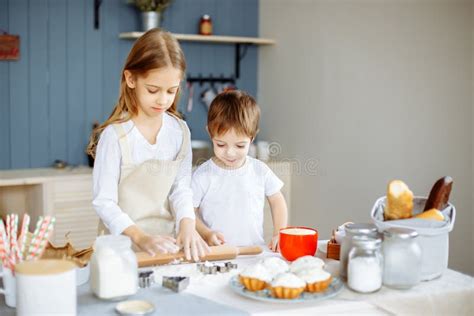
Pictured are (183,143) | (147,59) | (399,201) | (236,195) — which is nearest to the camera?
(399,201)

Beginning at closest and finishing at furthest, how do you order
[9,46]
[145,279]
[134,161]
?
[145,279]
[134,161]
[9,46]

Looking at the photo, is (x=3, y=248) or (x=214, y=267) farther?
(x=214, y=267)

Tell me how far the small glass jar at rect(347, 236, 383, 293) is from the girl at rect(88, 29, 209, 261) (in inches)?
15.1

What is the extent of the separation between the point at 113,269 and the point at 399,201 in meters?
0.64

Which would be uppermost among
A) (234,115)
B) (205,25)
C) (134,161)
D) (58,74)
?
(205,25)

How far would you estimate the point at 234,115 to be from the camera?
73.3 inches

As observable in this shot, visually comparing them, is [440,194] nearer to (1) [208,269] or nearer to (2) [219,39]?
(1) [208,269]

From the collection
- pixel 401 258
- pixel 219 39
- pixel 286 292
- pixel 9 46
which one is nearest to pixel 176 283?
pixel 286 292

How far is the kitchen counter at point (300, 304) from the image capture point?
1.25m

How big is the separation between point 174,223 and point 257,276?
63 cm

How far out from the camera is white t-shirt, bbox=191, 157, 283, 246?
2.01 metres

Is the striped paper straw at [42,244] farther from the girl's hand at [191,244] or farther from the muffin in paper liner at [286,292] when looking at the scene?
the muffin in paper liner at [286,292]

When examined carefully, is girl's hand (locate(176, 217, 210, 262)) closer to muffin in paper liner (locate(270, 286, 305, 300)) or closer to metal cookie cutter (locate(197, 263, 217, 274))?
metal cookie cutter (locate(197, 263, 217, 274))

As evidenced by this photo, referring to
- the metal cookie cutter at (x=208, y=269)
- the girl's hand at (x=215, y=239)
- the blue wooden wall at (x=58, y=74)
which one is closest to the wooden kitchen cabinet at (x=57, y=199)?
the blue wooden wall at (x=58, y=74)
